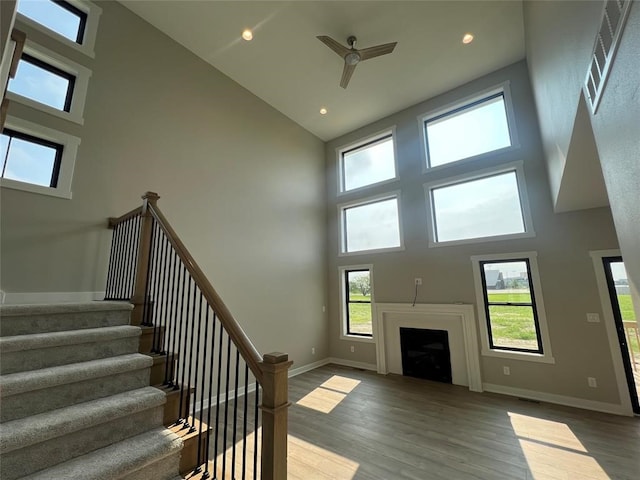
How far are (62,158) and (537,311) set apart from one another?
22.7 feet

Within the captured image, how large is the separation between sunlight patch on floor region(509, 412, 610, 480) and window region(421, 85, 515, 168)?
4.39 meters

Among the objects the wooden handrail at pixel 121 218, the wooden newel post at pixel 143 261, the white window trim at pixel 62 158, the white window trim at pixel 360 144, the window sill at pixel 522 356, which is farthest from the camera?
the white window trim at pixel 360 144

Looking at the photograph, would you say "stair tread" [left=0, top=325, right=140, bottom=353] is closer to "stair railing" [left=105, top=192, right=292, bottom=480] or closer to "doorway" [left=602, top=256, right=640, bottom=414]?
"stair railing" [left=105, top=192, right=292, bottom=480]

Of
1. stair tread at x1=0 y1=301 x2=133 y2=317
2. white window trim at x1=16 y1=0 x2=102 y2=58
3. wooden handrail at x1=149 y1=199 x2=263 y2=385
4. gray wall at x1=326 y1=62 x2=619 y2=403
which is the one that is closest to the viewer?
wooden handrail at x1=149 y1=199 x2=263 y2=385

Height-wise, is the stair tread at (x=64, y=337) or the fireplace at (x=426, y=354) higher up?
the stair tread at (x=64, y=337)

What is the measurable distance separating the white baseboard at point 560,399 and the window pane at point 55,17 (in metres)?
7.87

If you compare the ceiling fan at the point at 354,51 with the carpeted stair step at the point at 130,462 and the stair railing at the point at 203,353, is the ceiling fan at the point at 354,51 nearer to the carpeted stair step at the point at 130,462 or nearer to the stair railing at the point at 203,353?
the stair railing at the point at 203,353

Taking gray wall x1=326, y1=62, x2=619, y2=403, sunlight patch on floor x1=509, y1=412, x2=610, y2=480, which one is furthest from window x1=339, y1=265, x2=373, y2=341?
sunlight patch on floor x1=509, y1=412, x2=610, y2=480

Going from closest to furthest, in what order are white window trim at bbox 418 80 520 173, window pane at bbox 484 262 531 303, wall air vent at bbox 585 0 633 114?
wall air vent at bbox 585 0 633 114, window pane at bbox 484 262 531 303, white window trim at bbox 418 80 520 173

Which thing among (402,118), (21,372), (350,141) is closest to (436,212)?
(402,118)

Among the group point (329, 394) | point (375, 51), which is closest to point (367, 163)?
point (375, 51)

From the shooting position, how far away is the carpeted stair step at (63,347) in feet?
6.01

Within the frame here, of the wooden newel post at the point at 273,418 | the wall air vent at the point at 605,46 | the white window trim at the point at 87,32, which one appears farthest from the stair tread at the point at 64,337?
the wall air vent at the point at 605,46

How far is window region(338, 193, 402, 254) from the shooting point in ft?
20.4
